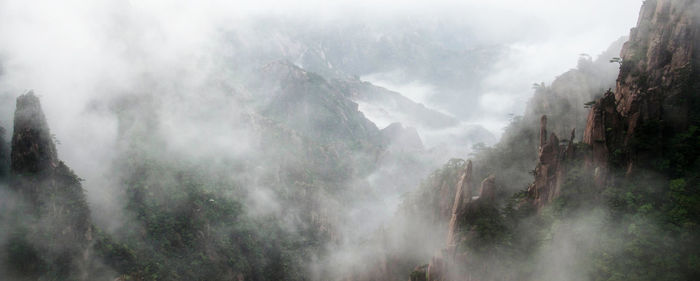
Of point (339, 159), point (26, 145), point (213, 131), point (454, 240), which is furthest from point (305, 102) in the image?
point (454, 240)

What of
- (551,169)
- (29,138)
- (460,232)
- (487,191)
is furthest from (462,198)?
(29,138)

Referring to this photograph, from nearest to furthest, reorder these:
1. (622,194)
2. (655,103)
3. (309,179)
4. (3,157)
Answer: (622,194) < (655,103) < (3,157) < (309,179)

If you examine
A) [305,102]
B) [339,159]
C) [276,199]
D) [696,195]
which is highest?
[305,102]

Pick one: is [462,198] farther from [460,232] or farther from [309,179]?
[309,179]

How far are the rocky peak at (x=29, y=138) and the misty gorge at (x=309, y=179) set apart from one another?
201 mm

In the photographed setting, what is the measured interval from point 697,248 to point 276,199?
102524 mm

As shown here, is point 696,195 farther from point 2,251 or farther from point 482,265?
point 2,251

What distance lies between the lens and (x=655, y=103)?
4138cm

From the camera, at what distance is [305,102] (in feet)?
647

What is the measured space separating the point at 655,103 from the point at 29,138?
3066 inches

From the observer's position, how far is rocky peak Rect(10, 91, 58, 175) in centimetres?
7050

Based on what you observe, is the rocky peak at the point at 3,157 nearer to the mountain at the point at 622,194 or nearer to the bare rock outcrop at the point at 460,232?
the bare rock outcrop at the point at 460,232

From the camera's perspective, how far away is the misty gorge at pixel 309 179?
40344mm

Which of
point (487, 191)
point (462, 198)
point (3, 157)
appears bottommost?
point (462, 198)
